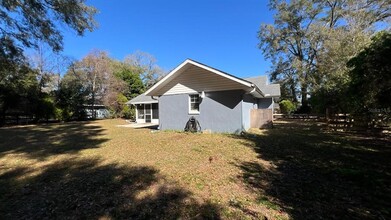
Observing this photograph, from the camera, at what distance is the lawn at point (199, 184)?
3.38 m

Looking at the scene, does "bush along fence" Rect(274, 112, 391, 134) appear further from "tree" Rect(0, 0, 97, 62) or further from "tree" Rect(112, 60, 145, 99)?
"tree" Rect(112, 60, 145, 99)

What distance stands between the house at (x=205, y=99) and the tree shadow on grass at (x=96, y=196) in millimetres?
6842

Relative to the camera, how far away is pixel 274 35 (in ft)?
99.6

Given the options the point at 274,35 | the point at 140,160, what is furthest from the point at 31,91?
the point at 274,35

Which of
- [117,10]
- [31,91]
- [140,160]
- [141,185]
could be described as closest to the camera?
[141,185]

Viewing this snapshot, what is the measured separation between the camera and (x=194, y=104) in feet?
42.2

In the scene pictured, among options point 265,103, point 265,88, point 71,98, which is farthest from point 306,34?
point 71,98

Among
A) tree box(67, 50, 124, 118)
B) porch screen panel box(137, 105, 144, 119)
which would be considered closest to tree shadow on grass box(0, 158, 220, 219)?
porch screen panel box(137, 105, 144, 119)

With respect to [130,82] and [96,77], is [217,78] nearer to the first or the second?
[96,77]

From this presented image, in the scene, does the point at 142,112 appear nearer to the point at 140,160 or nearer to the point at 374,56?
the point at 140,160

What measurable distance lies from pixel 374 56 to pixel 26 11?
13.5 m

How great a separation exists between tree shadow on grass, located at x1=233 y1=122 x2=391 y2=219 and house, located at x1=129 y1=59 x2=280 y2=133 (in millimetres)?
4057

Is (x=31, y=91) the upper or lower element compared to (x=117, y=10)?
lower

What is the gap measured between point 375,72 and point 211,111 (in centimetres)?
748
